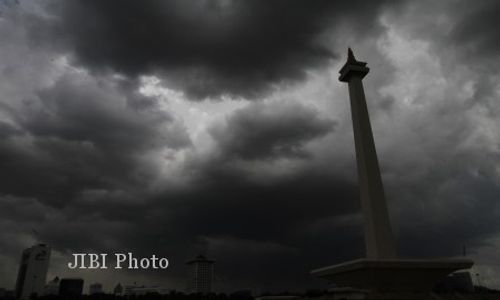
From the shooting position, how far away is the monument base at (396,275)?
39.5 meters

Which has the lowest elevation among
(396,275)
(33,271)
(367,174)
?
(396,275)

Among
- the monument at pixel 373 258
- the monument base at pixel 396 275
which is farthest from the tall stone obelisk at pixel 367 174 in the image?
the monument base at pixel 396 275

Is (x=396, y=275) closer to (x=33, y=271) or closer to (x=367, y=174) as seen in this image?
(x=367, y=174)

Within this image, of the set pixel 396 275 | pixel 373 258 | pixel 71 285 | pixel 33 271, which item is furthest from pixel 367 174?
pixel 33 271

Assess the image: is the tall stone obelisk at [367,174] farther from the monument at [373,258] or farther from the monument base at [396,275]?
A: the monument base at [396,275]

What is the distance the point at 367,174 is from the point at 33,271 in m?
157

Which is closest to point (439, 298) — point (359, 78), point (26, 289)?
point (359, 78)

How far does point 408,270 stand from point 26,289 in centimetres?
16013

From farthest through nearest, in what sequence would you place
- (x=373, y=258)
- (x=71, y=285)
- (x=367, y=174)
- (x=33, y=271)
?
(x=33, y=271)
(x=71, y=285)
(x=367, y=174)
(x=373, y=258)

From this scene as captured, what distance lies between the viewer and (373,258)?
42844mm

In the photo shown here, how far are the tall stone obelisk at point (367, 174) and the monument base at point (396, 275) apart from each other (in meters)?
2.88

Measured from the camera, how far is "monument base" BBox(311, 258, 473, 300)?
3947cm

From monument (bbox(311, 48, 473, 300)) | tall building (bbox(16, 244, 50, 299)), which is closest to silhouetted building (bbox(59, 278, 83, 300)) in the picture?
tall building (bbox(16, 244, 50, 299))

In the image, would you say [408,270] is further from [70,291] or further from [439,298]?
[70,291]
